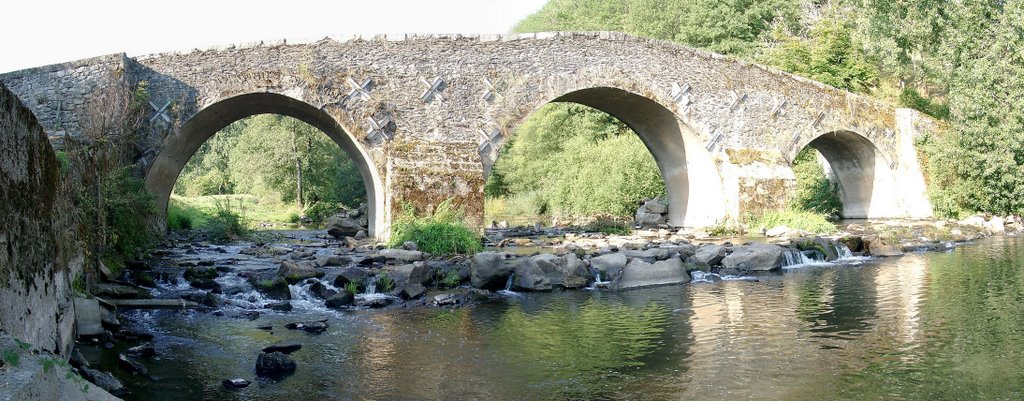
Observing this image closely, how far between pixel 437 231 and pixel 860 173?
667 inches

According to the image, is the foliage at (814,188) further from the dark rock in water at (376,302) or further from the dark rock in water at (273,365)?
the dark rock in water at (273,365)

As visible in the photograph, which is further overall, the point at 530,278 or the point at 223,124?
the point at 223,124

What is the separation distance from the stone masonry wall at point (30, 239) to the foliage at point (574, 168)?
2517 cm

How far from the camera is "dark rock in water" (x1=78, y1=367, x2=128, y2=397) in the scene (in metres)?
6.73

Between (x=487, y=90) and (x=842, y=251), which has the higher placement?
(x=487, y=90)

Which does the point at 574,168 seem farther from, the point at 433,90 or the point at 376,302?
the point at 376,302

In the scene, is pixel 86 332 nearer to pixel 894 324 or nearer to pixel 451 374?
pixel 451 374

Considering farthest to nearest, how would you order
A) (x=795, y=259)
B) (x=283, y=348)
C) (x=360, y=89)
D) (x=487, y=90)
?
(x=487, y=90), (x=360, y=89), (x=795, y=259), (x=283, y=348)

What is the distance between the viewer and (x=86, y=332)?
8586 millimetres

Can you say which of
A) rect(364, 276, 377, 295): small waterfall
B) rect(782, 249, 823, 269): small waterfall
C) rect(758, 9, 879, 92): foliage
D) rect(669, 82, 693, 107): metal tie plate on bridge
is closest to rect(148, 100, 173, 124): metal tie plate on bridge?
rect(364, 276, 377, 295): small waterfall

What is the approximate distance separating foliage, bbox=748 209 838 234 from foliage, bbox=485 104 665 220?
9.46 metres

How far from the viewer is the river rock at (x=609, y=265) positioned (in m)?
13.3

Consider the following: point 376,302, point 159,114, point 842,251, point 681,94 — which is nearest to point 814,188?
point 681,94

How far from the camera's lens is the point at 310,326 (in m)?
9.60
